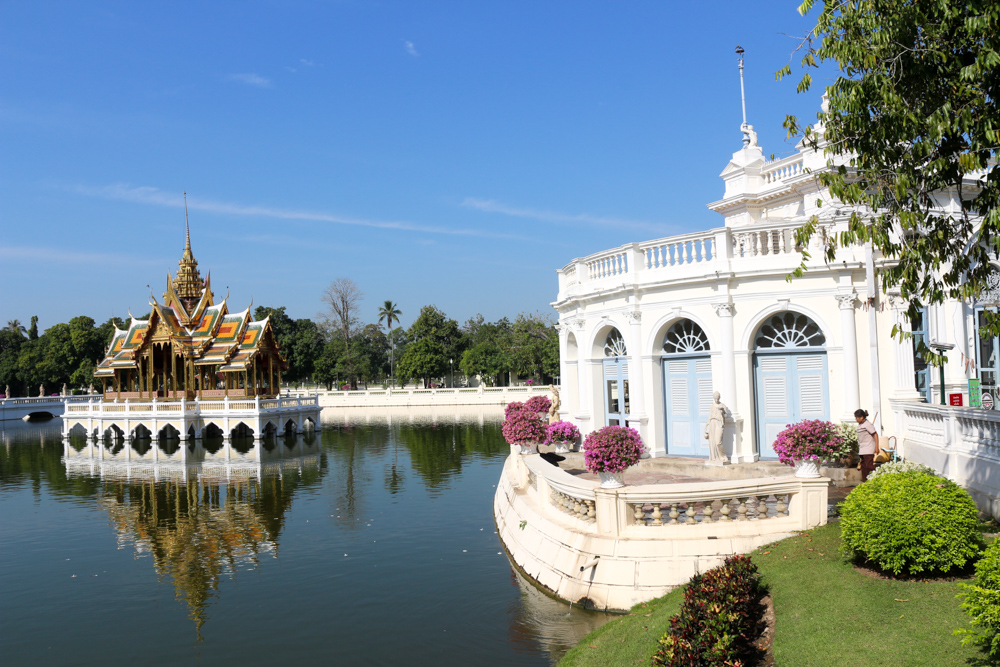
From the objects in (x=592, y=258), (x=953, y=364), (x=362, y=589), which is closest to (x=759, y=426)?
(x=953, y=364)

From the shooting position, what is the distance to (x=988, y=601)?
5398 mm

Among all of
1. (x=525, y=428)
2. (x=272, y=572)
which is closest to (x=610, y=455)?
(x=525, y=428)

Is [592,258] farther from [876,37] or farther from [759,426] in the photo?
[876,37]

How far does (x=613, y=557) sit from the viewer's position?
33.3 feet

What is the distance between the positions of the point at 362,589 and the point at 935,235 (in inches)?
426

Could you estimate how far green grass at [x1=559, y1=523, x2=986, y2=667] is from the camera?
634 centimetres

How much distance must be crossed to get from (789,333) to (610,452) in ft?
21.8

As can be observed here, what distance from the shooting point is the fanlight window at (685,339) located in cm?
1605

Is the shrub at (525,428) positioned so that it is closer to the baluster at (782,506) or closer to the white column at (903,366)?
the baluster at (782,506)

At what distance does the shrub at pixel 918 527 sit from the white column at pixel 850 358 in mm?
6897

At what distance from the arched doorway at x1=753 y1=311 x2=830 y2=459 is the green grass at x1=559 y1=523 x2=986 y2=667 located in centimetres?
587

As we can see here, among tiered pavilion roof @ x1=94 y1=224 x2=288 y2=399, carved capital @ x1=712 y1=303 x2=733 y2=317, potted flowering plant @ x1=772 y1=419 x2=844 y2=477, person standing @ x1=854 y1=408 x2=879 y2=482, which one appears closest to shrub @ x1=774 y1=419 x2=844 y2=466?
potted flowering plant @ x1=772 y1=419 x2=844 y2=477

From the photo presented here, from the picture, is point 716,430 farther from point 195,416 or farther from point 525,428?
point 195,416

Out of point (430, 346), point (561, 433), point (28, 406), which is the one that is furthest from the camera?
point (430, 346)
